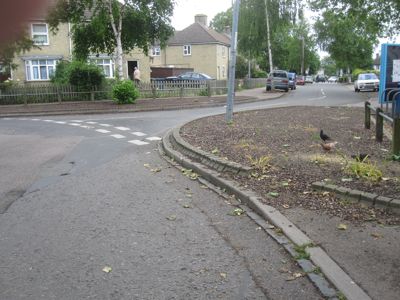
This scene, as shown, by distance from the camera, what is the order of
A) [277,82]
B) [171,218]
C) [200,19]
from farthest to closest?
[200,19]
[277,82]
[171,218]

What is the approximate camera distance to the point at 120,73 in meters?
26.1

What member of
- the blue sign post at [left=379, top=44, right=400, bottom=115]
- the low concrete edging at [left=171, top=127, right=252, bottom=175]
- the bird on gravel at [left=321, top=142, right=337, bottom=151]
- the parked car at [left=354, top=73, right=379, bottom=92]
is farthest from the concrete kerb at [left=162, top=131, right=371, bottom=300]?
the parked car at [left=354, top=73, right=379, bottom=92]

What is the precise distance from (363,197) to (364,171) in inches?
45.0

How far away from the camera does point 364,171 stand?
6.61 metres

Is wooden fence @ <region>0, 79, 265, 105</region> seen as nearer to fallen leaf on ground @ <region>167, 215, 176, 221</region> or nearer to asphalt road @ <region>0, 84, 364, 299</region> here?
asphalt road @ <region>0, 84, 364, 299</region>

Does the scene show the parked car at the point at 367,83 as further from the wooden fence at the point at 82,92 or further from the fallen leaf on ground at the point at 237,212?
the fallen leaf on ground at the point at 237,212

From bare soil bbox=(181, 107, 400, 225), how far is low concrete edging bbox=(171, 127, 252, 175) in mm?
215

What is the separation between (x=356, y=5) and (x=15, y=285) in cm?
2684

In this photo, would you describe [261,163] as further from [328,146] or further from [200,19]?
[200,19]

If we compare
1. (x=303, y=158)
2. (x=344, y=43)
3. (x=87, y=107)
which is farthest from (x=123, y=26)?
(x=344, y=43)

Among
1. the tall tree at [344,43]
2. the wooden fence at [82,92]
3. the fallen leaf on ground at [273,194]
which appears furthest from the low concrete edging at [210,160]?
the tall tree at [344,43]

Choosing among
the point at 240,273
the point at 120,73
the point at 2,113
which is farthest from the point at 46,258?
the point at 120,73

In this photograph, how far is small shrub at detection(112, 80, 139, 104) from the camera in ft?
79.0

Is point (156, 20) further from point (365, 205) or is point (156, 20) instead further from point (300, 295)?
point (300, 295)
